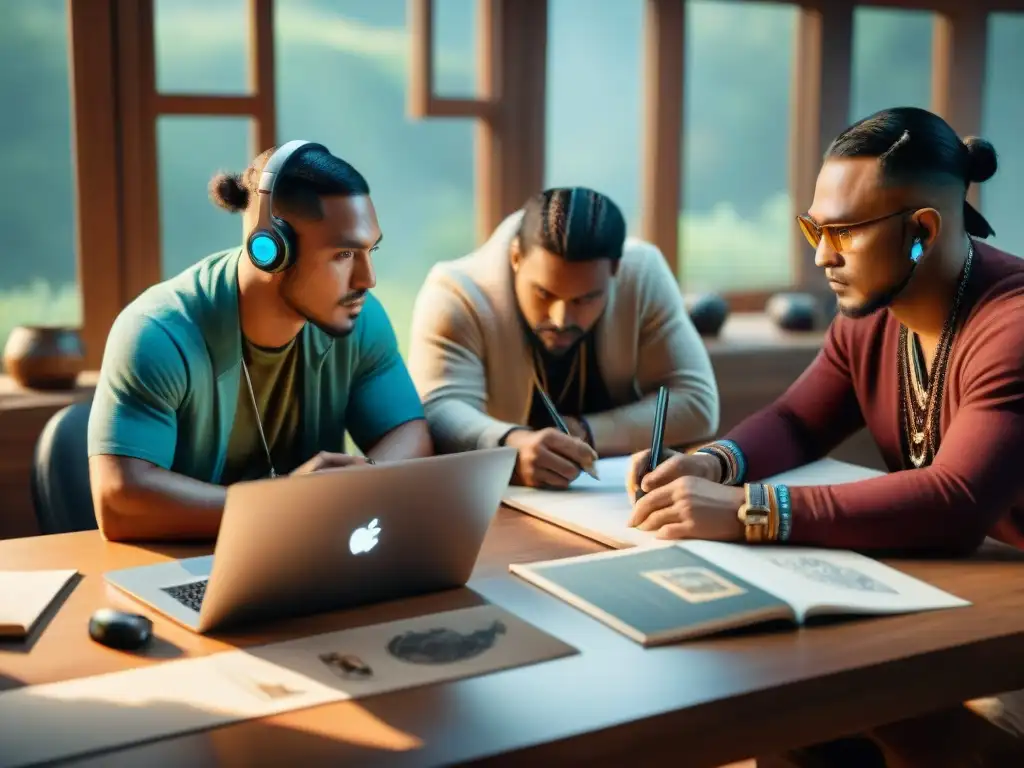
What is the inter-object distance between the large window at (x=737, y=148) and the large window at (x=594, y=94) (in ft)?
0.60

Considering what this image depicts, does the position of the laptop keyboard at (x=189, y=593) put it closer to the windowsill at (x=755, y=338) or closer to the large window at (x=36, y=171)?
the large window at (x=36, y=171)

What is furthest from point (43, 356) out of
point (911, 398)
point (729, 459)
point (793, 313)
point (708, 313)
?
point (793, 313)

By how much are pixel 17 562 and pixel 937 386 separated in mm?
1288

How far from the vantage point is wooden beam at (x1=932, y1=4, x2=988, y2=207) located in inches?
161

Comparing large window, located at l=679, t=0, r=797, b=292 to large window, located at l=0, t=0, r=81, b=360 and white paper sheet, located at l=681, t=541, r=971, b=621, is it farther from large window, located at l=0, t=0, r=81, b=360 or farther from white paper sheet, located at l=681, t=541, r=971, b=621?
white paper sheet, located at l=681, t=541, r=971, b=621

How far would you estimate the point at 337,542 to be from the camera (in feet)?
4.35

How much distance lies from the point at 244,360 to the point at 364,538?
2.06ft

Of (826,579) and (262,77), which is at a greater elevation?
(262,77)

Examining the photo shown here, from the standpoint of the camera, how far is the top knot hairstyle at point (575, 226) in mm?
2184

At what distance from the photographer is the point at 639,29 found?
12.2ft

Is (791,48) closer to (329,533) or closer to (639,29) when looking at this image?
(639,29)

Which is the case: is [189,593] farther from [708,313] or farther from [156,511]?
[708,313]

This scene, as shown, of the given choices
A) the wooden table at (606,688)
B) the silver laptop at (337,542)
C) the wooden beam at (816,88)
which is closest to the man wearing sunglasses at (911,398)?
the wooden table at (606,688)

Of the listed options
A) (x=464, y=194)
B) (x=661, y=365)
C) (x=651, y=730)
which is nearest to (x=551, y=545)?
(x=651, y=730)
